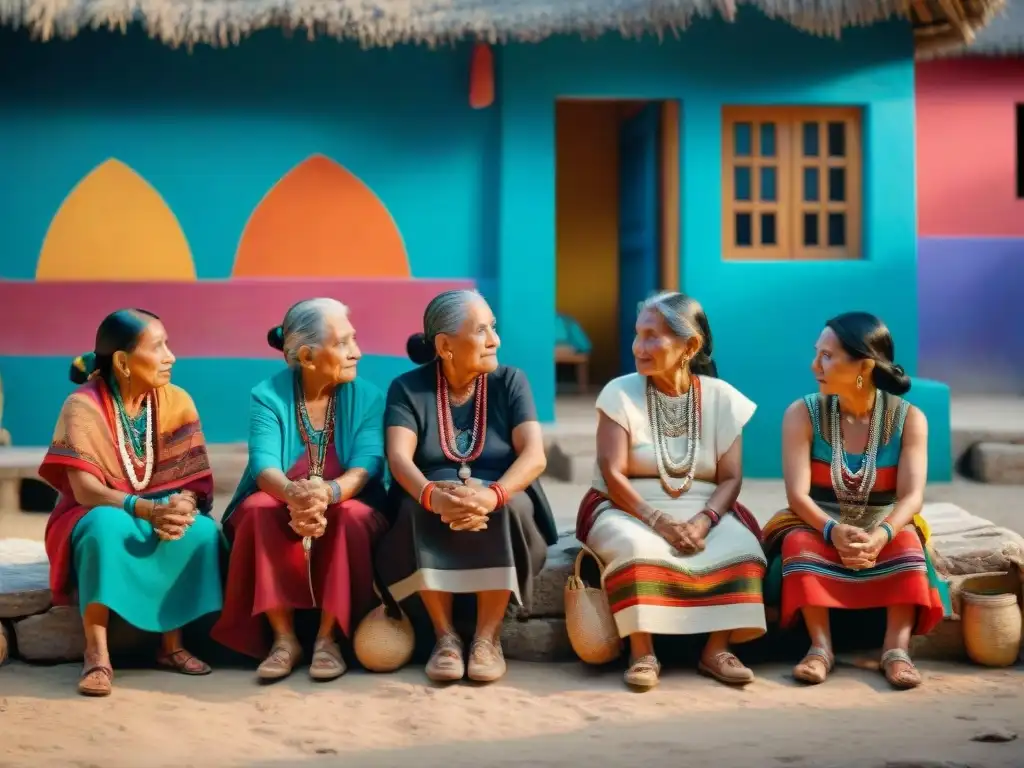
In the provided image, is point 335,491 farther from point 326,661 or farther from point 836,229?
point 836,229

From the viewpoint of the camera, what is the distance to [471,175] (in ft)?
29.6

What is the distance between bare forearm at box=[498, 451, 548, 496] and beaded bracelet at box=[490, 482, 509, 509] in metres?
0.02

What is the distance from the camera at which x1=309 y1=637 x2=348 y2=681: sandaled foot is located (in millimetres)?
4480

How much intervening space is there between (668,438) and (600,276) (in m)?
8.28

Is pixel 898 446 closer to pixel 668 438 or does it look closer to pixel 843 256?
pixel 668 438

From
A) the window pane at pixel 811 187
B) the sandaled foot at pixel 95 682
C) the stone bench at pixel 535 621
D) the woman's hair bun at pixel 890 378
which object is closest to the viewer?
the sandaled foot at pixel 95 682

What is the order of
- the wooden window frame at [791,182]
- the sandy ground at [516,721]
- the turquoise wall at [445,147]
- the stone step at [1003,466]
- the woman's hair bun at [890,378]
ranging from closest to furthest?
the sandy ground at [516,721] → the woman's hair bun at [890,378] → the stone step at [1003,466] → the turquoise wall at [445,147] → the wooden window frame at [791,182]

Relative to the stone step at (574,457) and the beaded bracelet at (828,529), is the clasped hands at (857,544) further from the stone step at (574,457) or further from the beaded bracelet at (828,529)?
the stone step at (574,457)

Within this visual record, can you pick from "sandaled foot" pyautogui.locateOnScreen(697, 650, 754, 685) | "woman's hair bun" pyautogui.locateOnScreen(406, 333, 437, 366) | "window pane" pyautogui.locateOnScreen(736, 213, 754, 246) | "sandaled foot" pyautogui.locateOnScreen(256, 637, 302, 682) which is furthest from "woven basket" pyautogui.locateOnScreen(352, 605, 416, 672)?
"window pane" pyautogui.locateOnScreen(736, 213, 754, 246)

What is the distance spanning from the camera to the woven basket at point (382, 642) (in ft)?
15.1

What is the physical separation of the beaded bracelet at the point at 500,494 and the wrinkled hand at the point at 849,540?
3.71 ft

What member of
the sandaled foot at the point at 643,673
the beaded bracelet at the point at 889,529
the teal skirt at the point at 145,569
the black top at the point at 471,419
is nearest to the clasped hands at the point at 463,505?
the black top at the point at 471,419

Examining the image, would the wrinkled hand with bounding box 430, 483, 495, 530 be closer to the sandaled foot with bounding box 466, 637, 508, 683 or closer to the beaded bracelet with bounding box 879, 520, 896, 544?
the sandaled foot with bounding box 466, 637, 508, 683

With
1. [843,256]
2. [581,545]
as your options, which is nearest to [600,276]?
[843,256]
